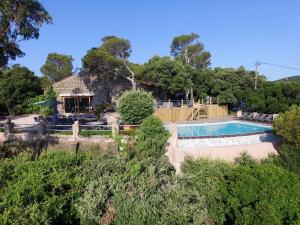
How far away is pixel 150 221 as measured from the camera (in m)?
6.82

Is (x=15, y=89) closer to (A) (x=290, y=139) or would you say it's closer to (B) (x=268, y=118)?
(B) (x=268, y=118)

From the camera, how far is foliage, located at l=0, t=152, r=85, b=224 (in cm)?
609

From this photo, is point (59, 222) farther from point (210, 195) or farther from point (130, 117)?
point (130, 117)

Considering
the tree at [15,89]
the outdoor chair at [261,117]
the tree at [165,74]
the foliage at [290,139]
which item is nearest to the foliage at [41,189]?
the foliage at [290,139]

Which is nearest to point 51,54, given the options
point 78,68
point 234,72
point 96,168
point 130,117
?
point 78,68

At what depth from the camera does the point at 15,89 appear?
29.2 m

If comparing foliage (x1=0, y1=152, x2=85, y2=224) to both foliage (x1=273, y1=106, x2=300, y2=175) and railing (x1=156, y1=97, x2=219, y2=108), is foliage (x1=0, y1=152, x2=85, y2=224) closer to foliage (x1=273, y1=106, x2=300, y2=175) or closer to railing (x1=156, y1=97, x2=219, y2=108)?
foliage (x1=273, y1=106, x2=300, y2=175)

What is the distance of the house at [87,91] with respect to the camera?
102 feet

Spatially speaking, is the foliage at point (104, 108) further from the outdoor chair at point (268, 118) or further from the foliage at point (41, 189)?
the foliage at point (41, 189)

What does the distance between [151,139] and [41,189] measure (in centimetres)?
713

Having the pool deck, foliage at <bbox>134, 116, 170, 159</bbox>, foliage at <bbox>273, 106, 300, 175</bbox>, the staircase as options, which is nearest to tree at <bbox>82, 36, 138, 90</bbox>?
the staircase

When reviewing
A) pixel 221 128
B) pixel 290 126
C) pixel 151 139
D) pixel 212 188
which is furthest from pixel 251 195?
pixel 221 128

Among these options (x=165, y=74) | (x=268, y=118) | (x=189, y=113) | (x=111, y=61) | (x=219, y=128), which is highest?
(x=111, y=61)

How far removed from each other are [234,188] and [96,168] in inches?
142
